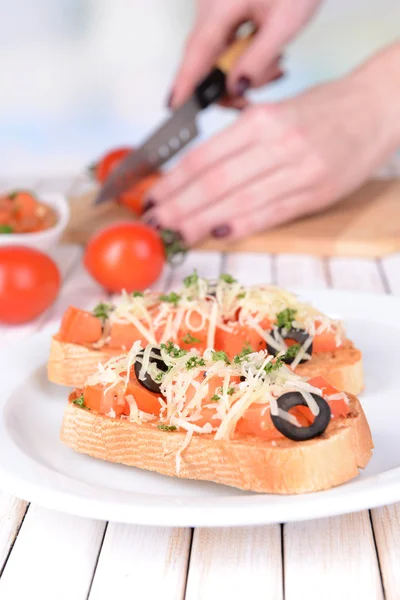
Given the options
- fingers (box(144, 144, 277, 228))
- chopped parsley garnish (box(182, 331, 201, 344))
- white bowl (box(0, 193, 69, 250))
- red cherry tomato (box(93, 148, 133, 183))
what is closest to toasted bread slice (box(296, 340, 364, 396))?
chopped parsley garnish (box(182, 331, 201, 344))

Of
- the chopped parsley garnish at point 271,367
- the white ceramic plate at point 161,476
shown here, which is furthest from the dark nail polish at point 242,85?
the chopped parsley garnish at point 271,367

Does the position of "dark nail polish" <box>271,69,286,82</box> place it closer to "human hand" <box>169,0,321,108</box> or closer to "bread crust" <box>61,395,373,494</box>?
"human hand" <box>169,0,321,108</box>

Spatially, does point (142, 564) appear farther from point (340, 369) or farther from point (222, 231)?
point (222, 231)

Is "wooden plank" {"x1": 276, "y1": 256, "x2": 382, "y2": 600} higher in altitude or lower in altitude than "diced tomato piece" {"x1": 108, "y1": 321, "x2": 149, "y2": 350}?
lower

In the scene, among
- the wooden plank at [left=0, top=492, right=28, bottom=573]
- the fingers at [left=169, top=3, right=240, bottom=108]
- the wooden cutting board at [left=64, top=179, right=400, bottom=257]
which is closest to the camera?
the wooden plank at [left=0, top=492, right=28, bottom=573]

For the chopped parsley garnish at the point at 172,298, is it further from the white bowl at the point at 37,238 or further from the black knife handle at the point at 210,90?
the black knife handle at the point at 210,90

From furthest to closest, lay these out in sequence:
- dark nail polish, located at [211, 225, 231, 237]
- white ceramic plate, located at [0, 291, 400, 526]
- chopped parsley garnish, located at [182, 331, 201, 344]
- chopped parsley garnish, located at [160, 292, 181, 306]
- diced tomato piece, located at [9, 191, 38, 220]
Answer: dark nail polish, located at [211, 225, 231, 237] < diced tomato piece, located at [9, 191, 38, 220] < chopped parsley garnish, located at [160, 292, 181, 306] < chopped parsley garnish, located at [182, 331, 201, 344] < white ceramic plate, located at [0, 291, 400, 526]
